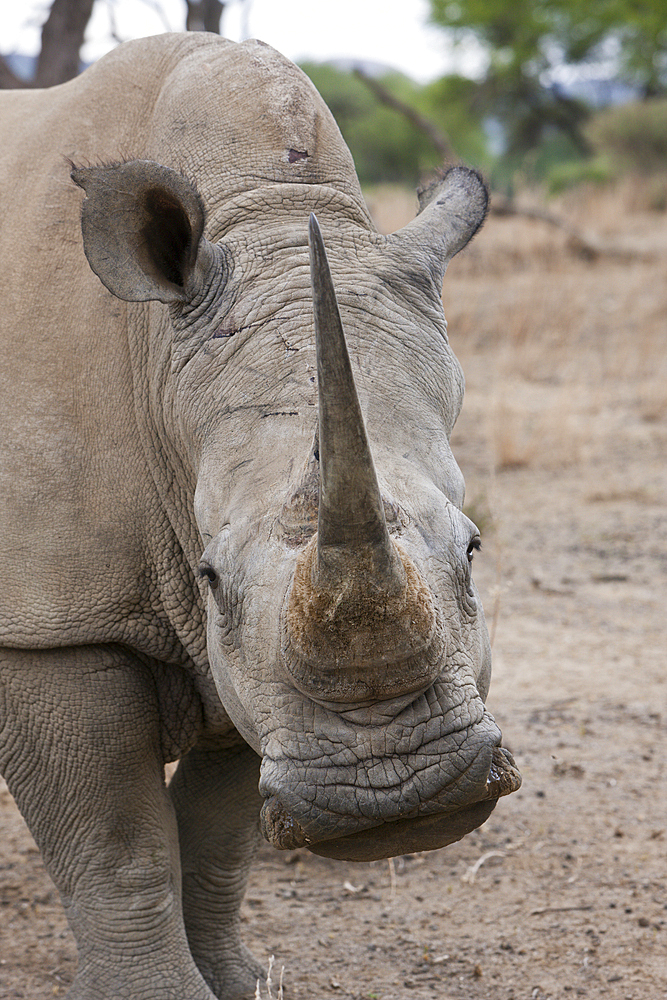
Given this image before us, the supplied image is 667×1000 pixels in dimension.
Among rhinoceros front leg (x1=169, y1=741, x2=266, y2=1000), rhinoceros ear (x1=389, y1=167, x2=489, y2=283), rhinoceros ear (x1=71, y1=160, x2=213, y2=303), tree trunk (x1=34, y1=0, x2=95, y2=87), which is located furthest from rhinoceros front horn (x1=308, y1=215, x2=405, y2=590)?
tree trunk (x1=34, y1=0, x2=95, y2=87)

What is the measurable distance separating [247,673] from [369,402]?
2.08 feet

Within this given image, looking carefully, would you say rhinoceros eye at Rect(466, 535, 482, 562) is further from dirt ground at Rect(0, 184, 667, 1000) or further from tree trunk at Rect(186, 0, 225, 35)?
tree trunk at Rect(186, 0, 225, 35)

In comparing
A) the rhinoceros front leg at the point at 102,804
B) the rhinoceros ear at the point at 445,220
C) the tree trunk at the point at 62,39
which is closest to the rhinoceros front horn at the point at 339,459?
the rhinoceros ear at the point at 445,220

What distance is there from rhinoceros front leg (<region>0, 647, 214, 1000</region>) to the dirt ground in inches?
21.6

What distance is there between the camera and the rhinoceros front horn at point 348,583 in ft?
6.97

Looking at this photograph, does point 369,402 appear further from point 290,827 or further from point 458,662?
point 290,827

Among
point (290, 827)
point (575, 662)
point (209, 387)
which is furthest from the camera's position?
point (575, 662)

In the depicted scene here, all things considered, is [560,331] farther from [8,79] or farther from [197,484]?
[197,484]

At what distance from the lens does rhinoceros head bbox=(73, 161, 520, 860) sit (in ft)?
7.14

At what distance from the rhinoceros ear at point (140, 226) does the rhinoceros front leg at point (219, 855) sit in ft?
5.18

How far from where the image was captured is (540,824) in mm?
4668

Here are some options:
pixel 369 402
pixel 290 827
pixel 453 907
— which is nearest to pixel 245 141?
pixel 369 402

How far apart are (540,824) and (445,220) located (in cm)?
249

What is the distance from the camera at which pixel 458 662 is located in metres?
2.35
